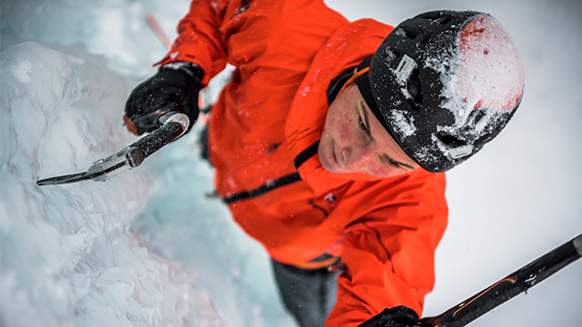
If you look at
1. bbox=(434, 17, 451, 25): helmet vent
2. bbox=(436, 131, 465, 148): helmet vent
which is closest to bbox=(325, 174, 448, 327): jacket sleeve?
bbox=(436, 131, 465, 148): helmet vent

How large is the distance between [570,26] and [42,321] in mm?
1442

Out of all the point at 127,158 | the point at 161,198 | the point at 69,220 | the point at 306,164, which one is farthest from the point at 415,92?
the point at 161,198

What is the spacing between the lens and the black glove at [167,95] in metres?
0.81

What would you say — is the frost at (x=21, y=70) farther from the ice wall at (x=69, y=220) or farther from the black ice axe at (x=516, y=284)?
the black ice axe at (x=516, y=284)

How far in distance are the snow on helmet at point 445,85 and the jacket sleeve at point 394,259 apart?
0.59 ft

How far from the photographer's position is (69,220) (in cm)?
56

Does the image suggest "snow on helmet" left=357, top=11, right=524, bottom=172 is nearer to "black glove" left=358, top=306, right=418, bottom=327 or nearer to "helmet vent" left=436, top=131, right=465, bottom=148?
"helmet vent" left=436, top=131, right=465, bottom=148

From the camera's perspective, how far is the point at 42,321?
46 centimetres

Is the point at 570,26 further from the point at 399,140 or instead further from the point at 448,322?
the point at 448,322

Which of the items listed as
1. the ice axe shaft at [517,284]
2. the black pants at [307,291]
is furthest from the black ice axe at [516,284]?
the black pants at [307,291]

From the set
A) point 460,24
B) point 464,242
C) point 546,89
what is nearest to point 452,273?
point 464,242

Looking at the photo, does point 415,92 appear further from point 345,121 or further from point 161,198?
point 161,198

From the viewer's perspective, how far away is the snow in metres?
0.53

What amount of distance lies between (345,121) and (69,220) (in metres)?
0.44
